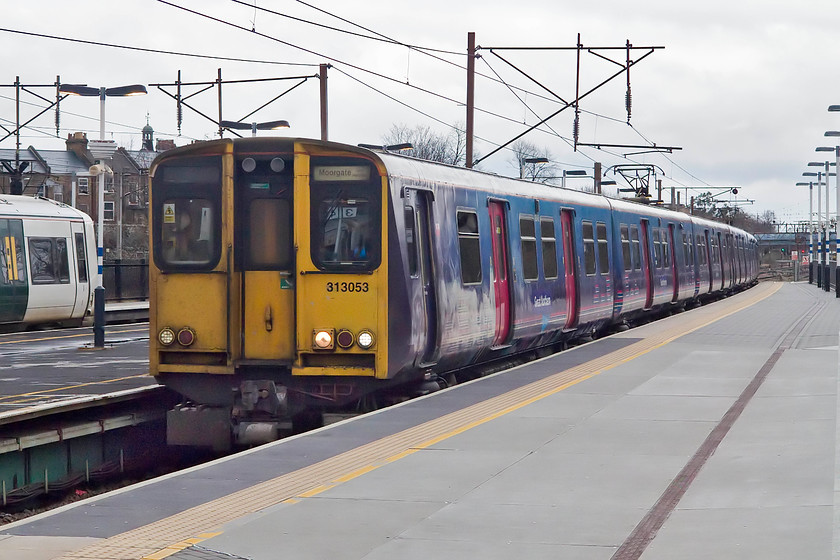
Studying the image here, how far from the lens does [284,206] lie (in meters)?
12.2

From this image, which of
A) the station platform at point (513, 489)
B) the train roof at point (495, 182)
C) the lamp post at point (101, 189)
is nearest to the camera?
the station platform at point (513, 489)

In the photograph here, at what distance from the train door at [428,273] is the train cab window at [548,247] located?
5574 millimetres

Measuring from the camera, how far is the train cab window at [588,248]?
2159 centimetres

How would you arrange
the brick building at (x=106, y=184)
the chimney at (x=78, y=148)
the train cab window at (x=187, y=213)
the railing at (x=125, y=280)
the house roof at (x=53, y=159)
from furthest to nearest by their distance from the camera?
1. the chimney at (x=78, y=148)
2. the house roof at (x=53, y=159)
3. the brick building at (x=106, y=184)
4. the railing at (x=125, y=280)
5. the train cab window at (x=187, y=213)

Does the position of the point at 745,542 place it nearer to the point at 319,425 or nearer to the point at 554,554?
the point at 554,554

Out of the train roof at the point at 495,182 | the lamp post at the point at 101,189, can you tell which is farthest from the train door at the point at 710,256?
the lamp post at the point at 101,189

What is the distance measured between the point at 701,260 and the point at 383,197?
28.3 meters

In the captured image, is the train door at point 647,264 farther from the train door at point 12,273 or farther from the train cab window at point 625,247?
the train door at point 12,273

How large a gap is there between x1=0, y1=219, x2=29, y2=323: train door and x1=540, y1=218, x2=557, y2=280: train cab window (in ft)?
39.5

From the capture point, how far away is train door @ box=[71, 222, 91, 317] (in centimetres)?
2727

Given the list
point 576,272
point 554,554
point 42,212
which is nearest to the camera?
point 554,554

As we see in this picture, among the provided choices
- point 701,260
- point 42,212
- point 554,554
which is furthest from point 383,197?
point 701,260

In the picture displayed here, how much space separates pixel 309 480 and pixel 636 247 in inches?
773

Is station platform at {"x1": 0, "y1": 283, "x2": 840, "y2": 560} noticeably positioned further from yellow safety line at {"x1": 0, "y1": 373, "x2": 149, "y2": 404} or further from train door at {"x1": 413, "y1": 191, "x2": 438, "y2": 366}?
yellow safety line at {"x1": 0, "y1": 373, "x2": 149, "y2": 404}
